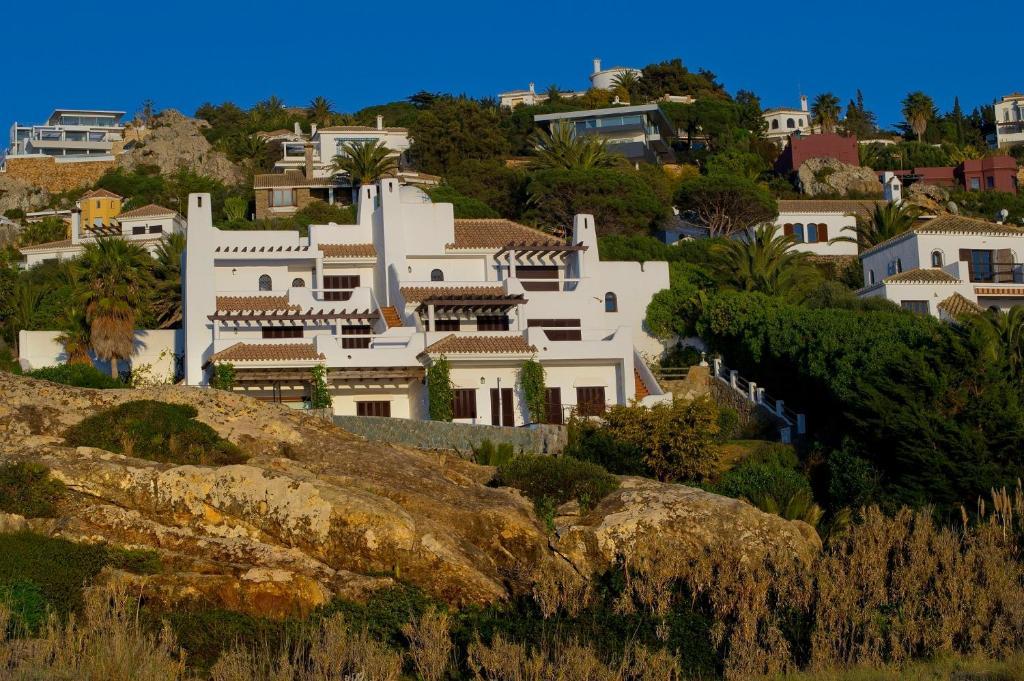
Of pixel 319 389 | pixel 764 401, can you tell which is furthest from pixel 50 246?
pixel 764 401

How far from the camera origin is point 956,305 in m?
52.5

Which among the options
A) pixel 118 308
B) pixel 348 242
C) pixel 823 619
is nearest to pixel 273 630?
pixel 823 619

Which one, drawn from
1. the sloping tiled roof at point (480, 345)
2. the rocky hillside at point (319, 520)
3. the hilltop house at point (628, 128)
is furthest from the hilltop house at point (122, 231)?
the rocky hillside at point (319, 520)

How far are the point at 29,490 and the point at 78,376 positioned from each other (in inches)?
892

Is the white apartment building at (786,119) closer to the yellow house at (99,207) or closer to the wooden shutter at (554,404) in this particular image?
the yellow house at (99,207)

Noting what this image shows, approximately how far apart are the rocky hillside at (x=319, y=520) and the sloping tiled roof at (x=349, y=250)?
28.2m

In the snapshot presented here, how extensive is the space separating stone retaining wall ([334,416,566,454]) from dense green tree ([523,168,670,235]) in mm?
32580

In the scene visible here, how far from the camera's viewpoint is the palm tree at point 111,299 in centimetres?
4750

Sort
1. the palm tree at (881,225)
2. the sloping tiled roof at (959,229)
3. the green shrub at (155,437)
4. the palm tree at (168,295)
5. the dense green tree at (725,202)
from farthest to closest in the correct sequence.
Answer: the dense green tree at (725,202) < the palm tree at (881,225) < the sloping tiled roof at (959,229) < the palm tree at (168,295) < the green shrub at (155,437)

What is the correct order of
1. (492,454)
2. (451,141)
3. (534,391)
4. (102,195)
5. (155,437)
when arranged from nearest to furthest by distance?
1. (155,437)
2. (492,454)
3. (534,391)
4. (102,195)
5. (451,141)

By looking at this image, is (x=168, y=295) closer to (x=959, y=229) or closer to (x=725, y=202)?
(x=959, y=229)

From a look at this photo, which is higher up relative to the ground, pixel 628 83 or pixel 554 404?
pixel 628 83

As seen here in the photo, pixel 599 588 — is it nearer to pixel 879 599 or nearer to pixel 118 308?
pixel 879 599

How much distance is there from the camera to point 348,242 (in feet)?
183
